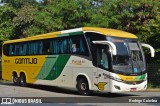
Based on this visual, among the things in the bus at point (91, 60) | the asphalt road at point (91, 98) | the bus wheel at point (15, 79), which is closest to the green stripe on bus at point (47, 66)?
the bus at point (91, 60)

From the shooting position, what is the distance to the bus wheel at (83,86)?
19581mm

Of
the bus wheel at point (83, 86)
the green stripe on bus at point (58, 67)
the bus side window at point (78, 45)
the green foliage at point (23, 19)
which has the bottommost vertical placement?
the bus wheel at point (83, 86)

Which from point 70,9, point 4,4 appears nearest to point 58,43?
point 70,9

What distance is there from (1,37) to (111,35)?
2022 centimetres

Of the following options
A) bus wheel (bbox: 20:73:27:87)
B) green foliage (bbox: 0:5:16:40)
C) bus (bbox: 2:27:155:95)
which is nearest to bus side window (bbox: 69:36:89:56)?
bus (bbox: 2:27:155:95)

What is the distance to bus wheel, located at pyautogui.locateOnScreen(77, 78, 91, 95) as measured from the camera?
19581 millimetres

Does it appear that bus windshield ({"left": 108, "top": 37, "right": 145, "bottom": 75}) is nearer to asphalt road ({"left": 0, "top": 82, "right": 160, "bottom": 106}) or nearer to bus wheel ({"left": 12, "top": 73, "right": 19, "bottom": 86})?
asphalt road ({"left": 0, "top": 82, "right": 160, "bottom": 106})

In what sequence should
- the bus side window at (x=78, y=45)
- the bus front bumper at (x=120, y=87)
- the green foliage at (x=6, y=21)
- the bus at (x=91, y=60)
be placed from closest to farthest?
the bus front bumper at (x=120, y=87)
the bus at (x=91, y=60)
the bus side window at (x=78, y=45)
the green foliage at (x=6, y=21)

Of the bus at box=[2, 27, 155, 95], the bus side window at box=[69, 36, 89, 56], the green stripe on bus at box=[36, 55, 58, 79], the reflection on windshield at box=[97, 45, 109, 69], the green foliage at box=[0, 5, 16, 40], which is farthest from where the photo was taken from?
the green foliage at box=[0, 5, 16, 40]

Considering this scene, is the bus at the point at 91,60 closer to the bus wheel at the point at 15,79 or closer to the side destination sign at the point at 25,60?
the side destination sign at the point at 25,60

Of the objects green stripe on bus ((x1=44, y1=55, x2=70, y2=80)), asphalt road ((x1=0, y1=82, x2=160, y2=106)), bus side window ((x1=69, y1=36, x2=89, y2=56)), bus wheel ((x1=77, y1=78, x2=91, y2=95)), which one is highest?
bus side window ((x1=69, y1=36, x2=89, y2=56))

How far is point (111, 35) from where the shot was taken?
61.9 ft

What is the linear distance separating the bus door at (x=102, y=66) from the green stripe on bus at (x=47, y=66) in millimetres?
3690

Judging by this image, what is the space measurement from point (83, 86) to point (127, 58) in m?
2.75
